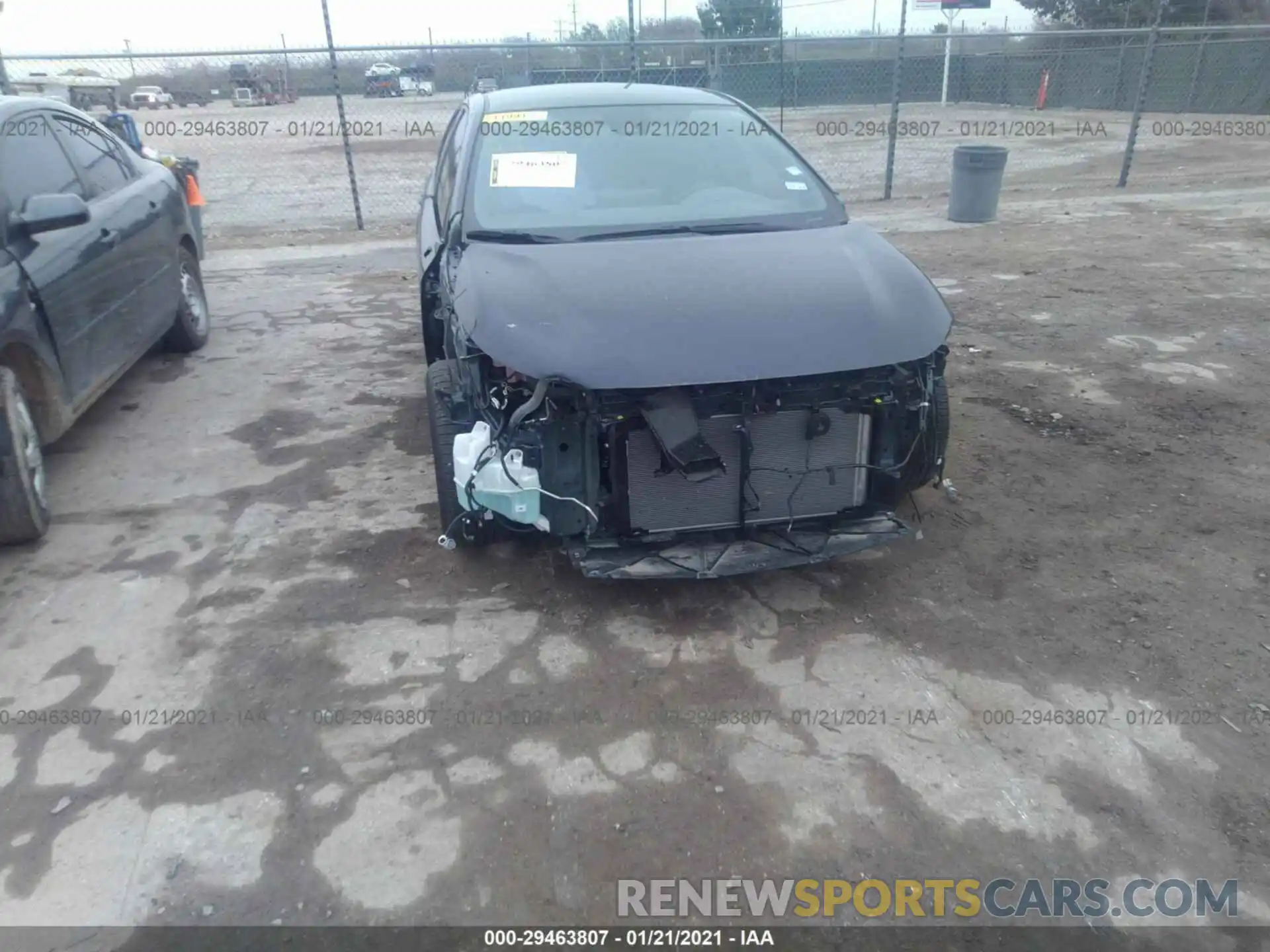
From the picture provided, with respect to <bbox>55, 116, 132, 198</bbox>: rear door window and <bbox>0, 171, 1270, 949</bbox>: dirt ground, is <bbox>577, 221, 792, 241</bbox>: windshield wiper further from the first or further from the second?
<bbox>55, 116, 132, 198</bbox>: rear door window

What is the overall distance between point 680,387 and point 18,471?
273cm

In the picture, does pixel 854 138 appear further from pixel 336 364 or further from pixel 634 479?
pixel 634 479

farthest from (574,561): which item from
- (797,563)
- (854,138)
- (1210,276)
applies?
(854,138)

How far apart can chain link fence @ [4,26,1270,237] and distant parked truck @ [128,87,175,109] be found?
0.20m

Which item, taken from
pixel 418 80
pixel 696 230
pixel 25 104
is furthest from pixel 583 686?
pixel 418 80

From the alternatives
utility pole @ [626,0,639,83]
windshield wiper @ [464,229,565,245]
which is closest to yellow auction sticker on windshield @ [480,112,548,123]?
windshield wiper @ [464,229,565,245]

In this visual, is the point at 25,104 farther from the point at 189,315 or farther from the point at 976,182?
the point at 976,182

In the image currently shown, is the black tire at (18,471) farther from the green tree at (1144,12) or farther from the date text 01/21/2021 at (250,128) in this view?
the green tree at (1144,12)

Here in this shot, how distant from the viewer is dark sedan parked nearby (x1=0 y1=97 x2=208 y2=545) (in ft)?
12.2

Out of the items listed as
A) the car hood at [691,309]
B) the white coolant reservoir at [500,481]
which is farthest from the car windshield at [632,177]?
the white coolant reservoir at [500,481]

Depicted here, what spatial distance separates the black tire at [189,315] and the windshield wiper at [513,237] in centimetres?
309

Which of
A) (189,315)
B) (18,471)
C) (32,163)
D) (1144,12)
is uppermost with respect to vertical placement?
(1144,12)

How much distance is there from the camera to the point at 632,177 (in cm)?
413

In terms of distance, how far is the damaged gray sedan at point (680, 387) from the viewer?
9.83 ft
